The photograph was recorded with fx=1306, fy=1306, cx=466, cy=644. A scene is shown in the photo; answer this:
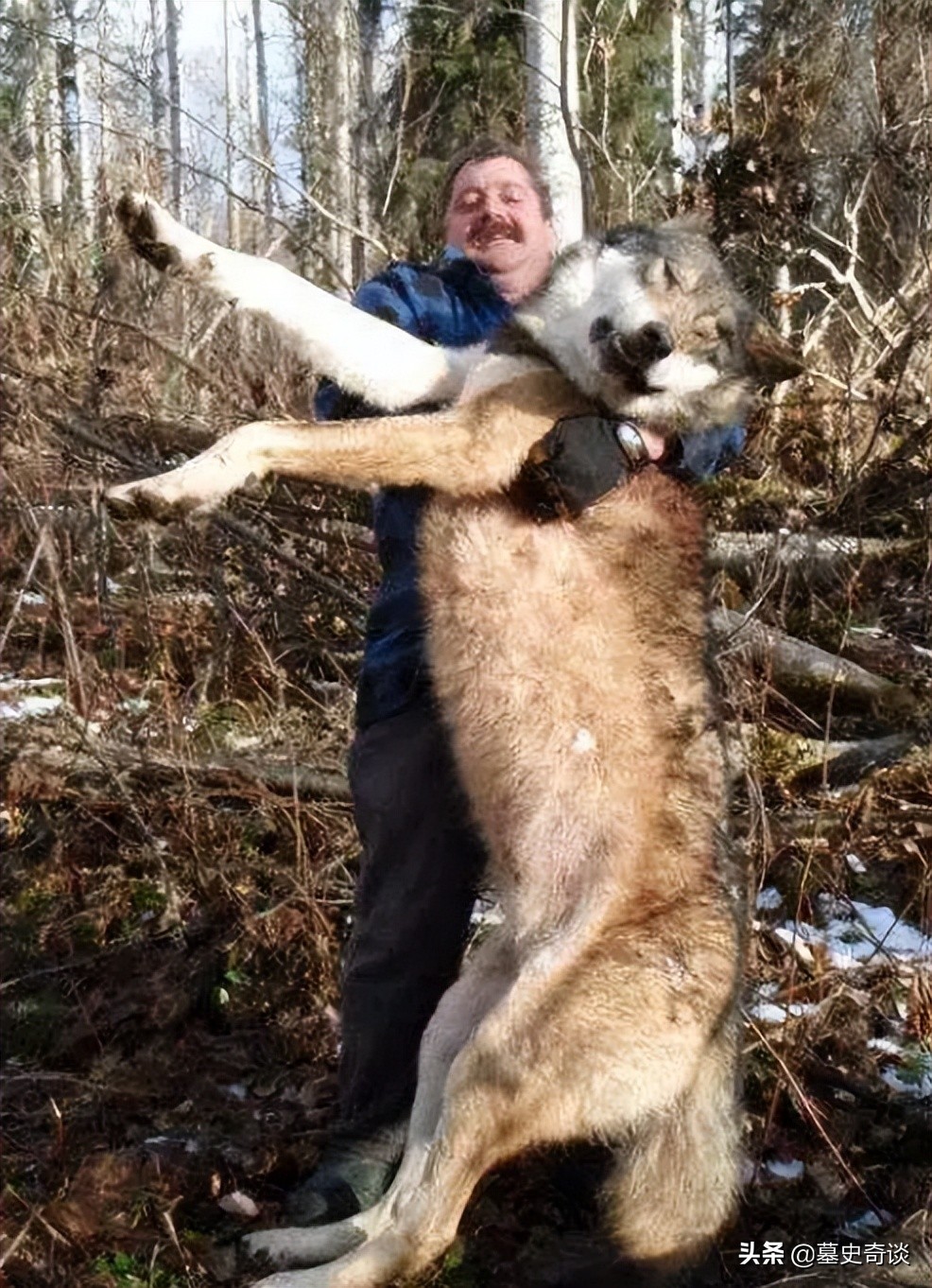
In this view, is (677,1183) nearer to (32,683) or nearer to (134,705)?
(134,705)

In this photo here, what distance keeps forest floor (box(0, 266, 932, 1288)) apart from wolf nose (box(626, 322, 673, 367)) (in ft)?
4.76

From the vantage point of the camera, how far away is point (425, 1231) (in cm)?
279

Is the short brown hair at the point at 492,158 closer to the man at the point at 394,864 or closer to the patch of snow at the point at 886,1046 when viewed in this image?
the man at the point at 394,864

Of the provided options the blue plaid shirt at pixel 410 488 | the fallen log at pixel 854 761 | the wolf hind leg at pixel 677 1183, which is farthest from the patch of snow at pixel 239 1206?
the fallen log at pixel 854 761

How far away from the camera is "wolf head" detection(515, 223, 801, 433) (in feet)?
10.5

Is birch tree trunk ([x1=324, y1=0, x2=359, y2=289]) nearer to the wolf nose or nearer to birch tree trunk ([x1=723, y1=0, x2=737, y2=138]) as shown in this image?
birch tree trunk ([x1=723, y1=0, x2=737, y2=138])

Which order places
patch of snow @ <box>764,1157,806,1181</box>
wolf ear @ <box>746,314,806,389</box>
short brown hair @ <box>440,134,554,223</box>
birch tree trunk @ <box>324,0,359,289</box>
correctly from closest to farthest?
wolf ear @ <box>746,314,806,389</box>
patch of snow @ <box>764,1157,806,1181</box>
short brown hair @ <box>440,134,554,223</box>
birch tree trunk @ <box>324,0,359,289</box>

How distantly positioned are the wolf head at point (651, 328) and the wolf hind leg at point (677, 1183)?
61.8 inches

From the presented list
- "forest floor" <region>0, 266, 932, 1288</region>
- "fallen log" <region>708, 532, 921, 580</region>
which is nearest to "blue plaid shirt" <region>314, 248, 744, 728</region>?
"forest floor" <region>0, 266, 932, 1288</region>

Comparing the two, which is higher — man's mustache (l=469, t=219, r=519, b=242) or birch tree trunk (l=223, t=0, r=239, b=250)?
birch tree trunk (l=223, t=0, r=239, b=250)

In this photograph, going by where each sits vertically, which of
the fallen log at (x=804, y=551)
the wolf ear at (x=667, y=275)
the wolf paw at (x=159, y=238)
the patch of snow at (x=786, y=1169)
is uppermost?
the wolf paw at (x=159, y=238)

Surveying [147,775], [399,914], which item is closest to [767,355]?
[399,914]

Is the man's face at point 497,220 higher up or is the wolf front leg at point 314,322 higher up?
the man's face at point 497,220

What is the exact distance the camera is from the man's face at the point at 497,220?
3.68 meters
